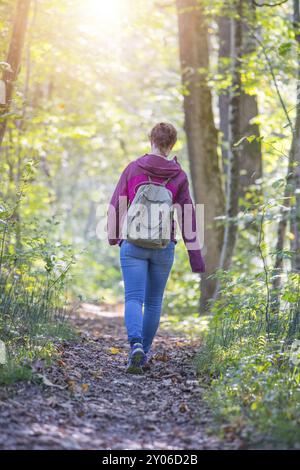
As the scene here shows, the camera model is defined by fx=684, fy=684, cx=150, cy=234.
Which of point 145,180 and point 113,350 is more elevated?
point 145,180

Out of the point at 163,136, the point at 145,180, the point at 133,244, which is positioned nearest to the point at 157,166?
the point at 145,180

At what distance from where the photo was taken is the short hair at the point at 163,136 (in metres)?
5.78

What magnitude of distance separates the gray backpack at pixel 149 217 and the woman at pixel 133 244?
8cm

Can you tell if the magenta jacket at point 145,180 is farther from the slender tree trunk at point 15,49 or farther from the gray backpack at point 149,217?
the slender tree trunk at point 15,49

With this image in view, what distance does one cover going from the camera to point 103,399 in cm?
509

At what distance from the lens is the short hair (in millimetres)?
5777

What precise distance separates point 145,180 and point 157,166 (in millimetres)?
154

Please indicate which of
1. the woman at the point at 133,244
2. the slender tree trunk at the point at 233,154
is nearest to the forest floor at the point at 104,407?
the woman at the point at 133,244

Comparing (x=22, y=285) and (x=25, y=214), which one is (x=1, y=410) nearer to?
(x=22, y=285)

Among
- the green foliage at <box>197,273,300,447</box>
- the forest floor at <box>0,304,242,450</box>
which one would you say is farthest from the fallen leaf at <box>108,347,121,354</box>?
the green foliage at <box>197,273,300,447</box>

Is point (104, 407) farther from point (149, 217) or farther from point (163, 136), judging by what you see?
point (163, 136)

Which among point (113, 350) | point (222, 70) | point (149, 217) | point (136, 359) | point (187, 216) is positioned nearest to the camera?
point (149, 217)

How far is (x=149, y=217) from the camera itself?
223 inches
